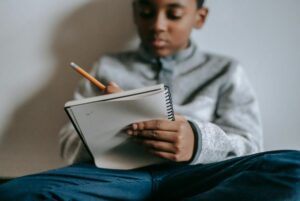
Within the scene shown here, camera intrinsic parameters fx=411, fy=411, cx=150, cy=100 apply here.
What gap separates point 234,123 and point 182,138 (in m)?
0.19

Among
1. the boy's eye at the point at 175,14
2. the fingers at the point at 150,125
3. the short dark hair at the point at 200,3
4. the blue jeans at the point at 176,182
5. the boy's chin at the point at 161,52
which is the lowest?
the blue jeans at the point at 176,182

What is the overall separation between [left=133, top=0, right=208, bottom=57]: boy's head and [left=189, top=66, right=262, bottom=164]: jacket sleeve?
0.47ft

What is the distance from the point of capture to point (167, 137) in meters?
0.72

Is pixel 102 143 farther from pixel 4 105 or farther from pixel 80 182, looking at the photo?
pixel 4 105

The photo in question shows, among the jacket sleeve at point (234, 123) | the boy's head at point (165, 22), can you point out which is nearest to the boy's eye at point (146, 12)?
the boy's head at point (165, 22)

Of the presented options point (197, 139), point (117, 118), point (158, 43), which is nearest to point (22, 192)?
point (117, 118)

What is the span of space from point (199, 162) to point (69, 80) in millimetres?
439

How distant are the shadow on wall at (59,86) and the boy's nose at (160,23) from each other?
174mm

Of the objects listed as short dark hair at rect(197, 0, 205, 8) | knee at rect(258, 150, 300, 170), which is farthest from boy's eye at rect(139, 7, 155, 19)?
knee at rect(258, 150, 300, 170)

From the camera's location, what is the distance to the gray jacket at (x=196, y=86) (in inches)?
34.2

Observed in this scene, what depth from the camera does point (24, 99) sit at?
1059 mm

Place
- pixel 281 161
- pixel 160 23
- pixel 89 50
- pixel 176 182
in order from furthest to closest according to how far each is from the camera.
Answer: pixel 89 50 < pixel 160 23 < pixel 176 182 < pixel 281 161

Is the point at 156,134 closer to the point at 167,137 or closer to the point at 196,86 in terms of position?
the point at 167,137

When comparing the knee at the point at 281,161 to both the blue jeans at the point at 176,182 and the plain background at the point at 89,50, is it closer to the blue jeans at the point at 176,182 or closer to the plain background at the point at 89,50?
the blue jeans at the point at 176,182
